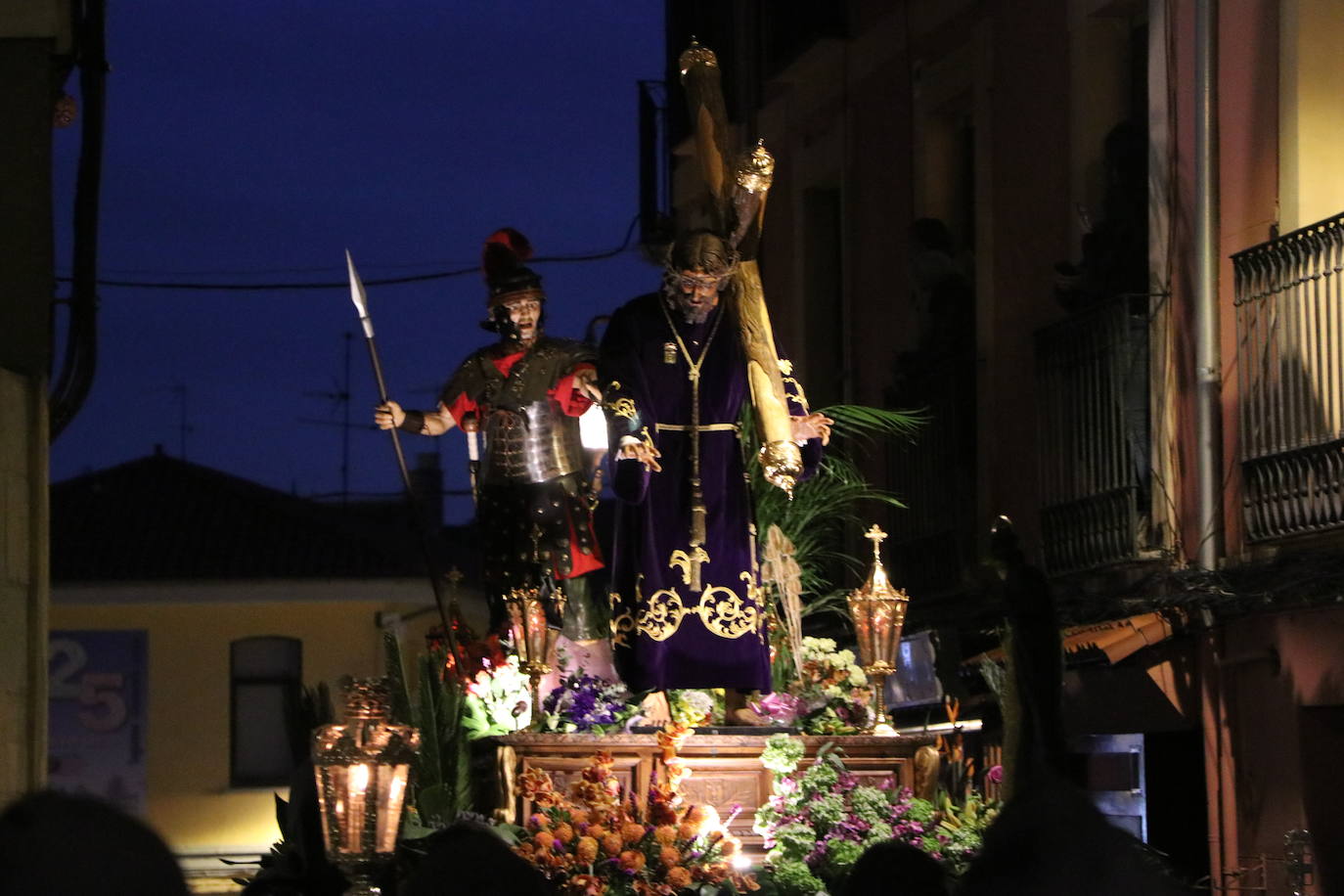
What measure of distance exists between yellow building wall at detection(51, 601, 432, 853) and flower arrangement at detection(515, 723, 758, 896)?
1689 cm

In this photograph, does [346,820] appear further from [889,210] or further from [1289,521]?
[889,210]

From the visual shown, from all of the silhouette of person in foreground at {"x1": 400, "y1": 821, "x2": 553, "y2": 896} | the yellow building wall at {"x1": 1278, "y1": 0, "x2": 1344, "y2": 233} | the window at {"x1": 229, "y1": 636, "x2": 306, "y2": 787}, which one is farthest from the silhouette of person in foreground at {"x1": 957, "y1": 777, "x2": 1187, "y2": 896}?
the window at {"x1": 229, "y1": 636, "x2": 306, "y2": 787}

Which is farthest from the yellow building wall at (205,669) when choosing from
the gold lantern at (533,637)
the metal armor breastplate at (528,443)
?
the gold lantern at (533,637)

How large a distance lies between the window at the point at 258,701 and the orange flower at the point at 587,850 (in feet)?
58.7

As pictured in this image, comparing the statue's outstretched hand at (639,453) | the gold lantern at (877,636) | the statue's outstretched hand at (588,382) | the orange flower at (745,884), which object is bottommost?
the orange flower at (745,884)

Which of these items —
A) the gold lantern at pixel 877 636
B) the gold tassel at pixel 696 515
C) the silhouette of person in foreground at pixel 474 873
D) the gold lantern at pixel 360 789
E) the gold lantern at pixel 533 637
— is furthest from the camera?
the gold lantern at pixel 877 636

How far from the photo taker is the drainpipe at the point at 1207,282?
456 inches

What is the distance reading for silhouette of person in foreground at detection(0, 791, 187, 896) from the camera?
246 centimetres

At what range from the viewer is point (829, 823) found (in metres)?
8.66

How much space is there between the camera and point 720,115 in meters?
9.70

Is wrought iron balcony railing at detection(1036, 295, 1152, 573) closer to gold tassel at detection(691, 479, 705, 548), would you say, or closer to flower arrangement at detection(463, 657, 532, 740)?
gold tassel at detection(691, 479, 705, 548)

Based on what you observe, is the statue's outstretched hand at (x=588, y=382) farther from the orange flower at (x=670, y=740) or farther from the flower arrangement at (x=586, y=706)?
the orange flower at (x=670, y=740)

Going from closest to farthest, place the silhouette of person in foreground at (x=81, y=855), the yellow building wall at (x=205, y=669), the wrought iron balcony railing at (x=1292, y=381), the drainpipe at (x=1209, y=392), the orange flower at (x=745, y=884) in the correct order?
1. the silhouette of person in foreground at (x=81, y=855)
2. the orange flower at (x=745, y=884)
3. the wrought iron balcony railing at (x=1292, y=381)
4. the drainpipe at (x=1209, y=392)
5. the yellow building wall at (x=205, y=669)

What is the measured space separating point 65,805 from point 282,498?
1028 inches
